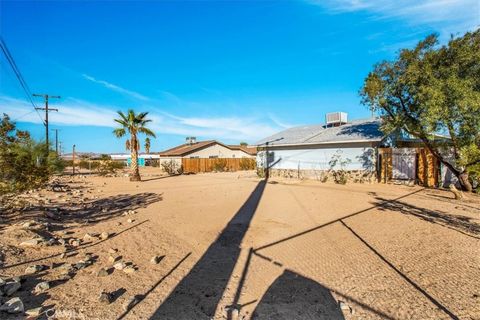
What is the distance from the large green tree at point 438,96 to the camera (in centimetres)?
1238

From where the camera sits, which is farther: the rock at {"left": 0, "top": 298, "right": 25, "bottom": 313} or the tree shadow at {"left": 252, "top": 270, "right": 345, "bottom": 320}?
the tree shadow at {"left": 252, "top": 270, "right": 345, "bottom": 320}

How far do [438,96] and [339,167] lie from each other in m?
8.86

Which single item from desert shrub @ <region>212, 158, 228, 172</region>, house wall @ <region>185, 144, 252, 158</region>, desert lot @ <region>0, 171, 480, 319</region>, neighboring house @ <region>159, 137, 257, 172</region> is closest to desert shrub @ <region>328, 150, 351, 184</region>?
desert lot @ <region>0, 171, 480, 319</region>

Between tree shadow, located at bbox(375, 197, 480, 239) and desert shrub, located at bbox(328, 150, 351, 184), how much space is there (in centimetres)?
833

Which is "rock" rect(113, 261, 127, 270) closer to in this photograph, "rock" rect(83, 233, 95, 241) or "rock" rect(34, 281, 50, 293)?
"rock" rect(34, 281, 50, 293)

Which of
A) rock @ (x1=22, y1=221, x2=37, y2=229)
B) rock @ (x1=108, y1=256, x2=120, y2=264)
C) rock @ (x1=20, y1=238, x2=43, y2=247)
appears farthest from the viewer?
rock @ (x1=22, y1=221, x2=37, y2=229)

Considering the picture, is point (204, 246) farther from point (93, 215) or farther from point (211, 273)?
point (93, 215)

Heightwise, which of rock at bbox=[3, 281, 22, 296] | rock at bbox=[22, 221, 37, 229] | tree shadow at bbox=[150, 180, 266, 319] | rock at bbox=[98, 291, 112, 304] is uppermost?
rock at bbox=[22, 221, 37, 229]

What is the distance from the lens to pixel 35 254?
5.70m

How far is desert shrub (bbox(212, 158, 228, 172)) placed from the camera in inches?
1508

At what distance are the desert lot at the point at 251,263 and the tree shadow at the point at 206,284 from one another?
21 mm

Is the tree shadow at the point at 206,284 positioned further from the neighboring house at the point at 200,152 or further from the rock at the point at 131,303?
the neighboring house at the point at 200,152

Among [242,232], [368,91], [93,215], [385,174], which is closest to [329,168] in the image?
[385,174]

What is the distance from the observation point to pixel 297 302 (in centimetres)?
408
